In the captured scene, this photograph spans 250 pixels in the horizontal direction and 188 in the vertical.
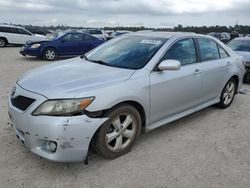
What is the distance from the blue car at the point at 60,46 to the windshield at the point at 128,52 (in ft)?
28.6

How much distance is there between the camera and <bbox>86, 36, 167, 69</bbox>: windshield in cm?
399

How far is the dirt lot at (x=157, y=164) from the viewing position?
310 centimetres

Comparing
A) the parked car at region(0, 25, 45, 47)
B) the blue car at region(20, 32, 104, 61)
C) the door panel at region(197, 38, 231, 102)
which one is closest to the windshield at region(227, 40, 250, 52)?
the door panel at region(197, 38, 231, 102)

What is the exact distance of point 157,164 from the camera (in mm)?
3473

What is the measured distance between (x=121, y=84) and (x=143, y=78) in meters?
0.39

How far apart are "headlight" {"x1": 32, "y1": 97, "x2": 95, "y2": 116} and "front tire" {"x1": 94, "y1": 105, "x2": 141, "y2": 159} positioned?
0.38 metres

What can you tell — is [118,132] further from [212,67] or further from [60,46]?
[60,46]

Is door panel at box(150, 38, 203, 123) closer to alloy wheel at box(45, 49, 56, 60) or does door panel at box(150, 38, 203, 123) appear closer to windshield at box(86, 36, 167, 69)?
windshield at box(86, 36, 167, 69)

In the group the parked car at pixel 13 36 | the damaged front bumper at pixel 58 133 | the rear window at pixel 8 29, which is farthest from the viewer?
the parked car at pixel 13 36

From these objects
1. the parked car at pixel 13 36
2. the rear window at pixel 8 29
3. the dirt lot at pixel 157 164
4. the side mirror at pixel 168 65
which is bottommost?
the dirt lot at pixel 157 164

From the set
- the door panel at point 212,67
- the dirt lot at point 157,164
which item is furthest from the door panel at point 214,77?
the dirt lot at point 157,164

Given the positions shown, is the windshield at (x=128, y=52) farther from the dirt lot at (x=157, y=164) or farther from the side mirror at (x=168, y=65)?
the dirt lot at (x=157, y=164)

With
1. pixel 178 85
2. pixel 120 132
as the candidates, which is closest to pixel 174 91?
pixel 178 85

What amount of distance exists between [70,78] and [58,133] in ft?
2.61
